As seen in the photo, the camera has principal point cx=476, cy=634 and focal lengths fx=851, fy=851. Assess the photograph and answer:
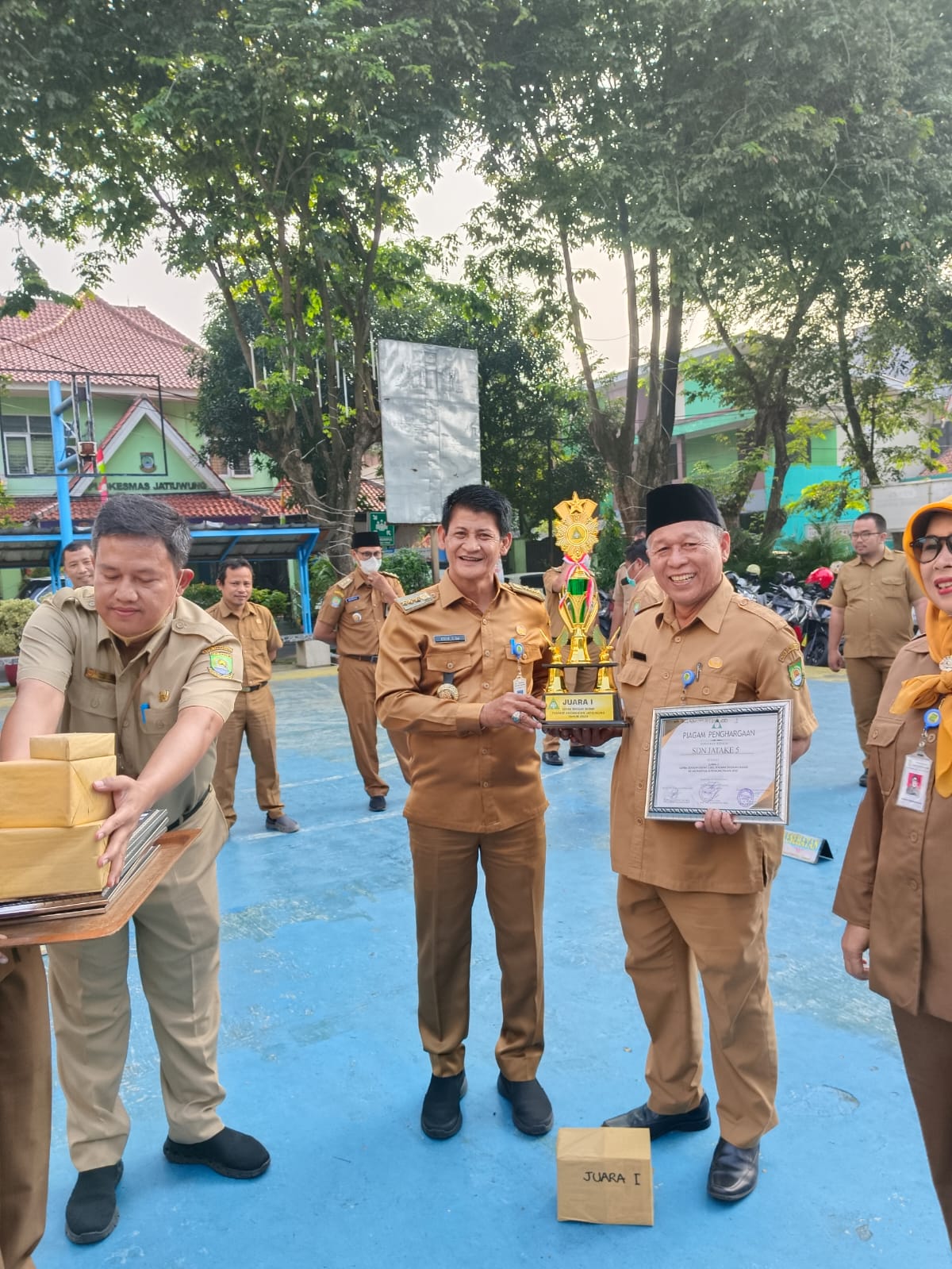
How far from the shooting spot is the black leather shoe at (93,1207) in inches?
85.0

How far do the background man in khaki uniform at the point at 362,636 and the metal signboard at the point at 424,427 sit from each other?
4.97m

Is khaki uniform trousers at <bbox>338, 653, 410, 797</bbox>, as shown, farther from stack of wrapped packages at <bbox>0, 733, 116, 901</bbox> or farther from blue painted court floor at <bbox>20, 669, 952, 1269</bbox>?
stack of wrapped packages at <bbox>0, 733, 116, 901</bbox>

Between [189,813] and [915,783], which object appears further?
[189,813]

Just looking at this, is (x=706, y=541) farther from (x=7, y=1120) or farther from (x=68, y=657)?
(x=7, y=1120)

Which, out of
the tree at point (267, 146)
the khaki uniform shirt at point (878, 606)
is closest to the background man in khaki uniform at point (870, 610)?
the khaki uniform shirt at point (878, 606)

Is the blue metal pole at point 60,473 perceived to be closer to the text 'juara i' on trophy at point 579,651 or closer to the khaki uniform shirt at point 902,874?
the text 'juara i' on trophy at point 579,651

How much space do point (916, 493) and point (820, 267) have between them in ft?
14.7

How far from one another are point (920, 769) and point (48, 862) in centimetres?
165

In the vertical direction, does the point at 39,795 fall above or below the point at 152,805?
above

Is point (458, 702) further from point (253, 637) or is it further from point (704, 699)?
point (253, 637)

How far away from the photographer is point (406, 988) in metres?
3.39

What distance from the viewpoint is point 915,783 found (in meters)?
1.70

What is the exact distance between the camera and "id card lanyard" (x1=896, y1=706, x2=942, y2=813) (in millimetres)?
1683

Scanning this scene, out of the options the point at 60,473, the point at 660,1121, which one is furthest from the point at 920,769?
the point at 60,473
